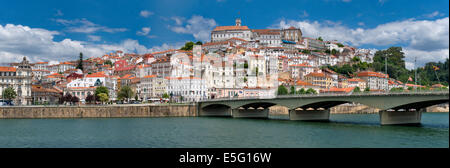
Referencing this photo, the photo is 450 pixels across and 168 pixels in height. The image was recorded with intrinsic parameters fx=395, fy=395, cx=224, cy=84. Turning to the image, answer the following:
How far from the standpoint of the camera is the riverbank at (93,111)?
68375mm

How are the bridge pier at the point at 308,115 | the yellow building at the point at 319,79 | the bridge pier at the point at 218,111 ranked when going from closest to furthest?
1. the bridge pier at the point at 308,115
2. the bridge pier at the point at 218,111
3. the yellow building at the point at 319,79

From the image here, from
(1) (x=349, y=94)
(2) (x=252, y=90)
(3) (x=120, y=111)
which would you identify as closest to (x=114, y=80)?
(2) (x=252, y=90)

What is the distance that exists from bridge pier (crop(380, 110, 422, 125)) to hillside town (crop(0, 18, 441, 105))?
75.5ft

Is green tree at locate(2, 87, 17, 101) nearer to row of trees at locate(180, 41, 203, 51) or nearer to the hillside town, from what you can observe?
the hillside town

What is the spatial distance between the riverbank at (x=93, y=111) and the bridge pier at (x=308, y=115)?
897 inches

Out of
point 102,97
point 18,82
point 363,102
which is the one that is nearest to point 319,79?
point 102,97

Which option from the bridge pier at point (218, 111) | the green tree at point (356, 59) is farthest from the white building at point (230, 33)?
the bridge pier at point (218, 111)

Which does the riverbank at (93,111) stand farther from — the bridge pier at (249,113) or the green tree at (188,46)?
the green tree at (188,46)

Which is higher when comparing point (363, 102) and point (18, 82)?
point (18, 82)

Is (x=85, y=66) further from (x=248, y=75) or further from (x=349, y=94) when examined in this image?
(x=349, y=94)

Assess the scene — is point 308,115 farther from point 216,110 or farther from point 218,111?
point 216,110

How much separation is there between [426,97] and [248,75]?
7657cm

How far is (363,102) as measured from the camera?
4816 cm

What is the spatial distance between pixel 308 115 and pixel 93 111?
124 feet
